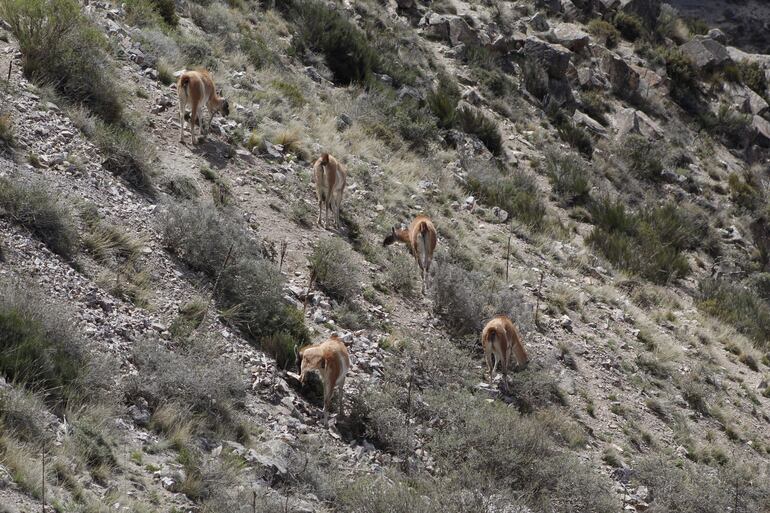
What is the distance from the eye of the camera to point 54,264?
8.56 meters

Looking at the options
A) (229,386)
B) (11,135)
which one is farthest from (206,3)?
(229,386)

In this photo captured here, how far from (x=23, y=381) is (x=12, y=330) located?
0.46 metres

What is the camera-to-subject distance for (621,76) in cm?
2675

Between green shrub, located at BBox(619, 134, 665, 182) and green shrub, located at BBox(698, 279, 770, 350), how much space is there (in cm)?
461

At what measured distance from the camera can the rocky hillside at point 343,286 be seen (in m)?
7.38

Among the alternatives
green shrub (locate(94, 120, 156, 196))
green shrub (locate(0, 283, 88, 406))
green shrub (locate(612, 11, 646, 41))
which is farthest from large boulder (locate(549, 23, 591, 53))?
green shrub (locate(0, 283, 88, 406))

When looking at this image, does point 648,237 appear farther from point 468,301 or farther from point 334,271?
point 334,271

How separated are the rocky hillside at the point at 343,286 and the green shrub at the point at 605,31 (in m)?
6.41

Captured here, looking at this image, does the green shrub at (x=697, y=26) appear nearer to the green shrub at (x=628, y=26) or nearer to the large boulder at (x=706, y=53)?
the large boulder at (x=706, y=53)

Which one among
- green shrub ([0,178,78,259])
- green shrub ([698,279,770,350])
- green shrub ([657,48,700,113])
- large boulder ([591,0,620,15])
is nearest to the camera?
green shrub ([0,178,78,259])

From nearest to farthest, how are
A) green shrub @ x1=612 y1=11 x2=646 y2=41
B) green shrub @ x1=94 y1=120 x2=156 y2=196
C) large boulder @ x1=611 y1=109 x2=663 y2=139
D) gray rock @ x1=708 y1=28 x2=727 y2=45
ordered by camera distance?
green shrub @ x1=94 y1=120 x2=156 y2=196 < large boulder @ x1=611 y1=109 x2=663 y2=139 < green shrub @ x1=612 y1=11 x2=646 y2=41 < gray rock @ x1=708 y1=28 x2=727 y2=45

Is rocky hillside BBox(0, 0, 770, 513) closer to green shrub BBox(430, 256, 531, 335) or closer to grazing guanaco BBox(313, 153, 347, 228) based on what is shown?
green shrub BBox(430, 256, 531, 335)

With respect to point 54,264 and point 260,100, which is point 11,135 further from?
point 260,100

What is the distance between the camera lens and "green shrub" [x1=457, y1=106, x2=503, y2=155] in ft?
68.5
